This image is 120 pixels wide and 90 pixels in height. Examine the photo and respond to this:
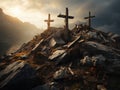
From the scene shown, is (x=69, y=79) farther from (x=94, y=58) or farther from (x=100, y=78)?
(x=94, y=58)

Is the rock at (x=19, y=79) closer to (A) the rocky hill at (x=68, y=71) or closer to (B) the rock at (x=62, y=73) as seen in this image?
(A) the rocky hill at (x=68, y=71)

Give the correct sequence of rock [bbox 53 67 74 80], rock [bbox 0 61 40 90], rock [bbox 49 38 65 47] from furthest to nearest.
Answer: rock [bbox 49 38 65 47] → rock [bbox 53 67 74 80] → rock [bbox 0 61 40 90]

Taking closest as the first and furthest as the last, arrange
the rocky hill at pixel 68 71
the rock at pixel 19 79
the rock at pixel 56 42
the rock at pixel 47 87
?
the rock at pixel 47 87, the rock at pixel 19 79, the rocky hill at pixel 68 71, the rock at pixel 56 42

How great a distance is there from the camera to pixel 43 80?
2295 centimetres

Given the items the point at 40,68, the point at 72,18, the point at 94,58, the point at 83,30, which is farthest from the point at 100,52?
the point at 83,30

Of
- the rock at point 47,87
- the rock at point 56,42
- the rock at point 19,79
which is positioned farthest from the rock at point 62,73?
the rock at point 56,42

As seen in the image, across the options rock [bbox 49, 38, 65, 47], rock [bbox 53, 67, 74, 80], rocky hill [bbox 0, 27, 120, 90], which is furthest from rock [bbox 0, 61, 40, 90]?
rock [bbox 49, 38, 65, 47]

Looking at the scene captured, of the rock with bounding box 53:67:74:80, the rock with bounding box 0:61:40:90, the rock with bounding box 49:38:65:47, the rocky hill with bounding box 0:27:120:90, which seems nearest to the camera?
the rock with bounding box 0:61:40:90

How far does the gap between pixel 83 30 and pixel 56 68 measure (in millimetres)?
18370

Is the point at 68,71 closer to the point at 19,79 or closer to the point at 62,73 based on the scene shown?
the point at 62,73

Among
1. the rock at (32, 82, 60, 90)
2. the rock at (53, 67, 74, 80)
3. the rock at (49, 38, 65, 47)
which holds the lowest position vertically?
the rock at (32, 82, 60, 90)

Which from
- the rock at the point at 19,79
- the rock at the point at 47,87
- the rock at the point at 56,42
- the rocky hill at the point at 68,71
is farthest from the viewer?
the rock at the point at 56,42

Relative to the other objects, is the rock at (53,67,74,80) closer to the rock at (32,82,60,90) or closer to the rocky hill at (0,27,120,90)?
the rocky hill at (0,27,120,90)

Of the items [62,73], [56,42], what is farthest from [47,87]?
[56,42]
